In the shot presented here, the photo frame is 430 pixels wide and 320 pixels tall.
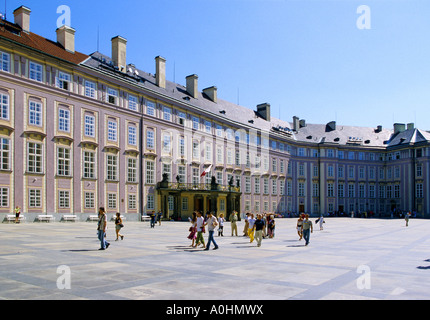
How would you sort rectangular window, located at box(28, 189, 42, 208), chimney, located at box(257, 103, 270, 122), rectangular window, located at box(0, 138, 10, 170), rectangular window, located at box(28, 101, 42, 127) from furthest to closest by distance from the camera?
chimney, located at box(257, 103, 270, 122), rectangular window, located at box(28, 101, 42, 127), rectangular window, located at box(28, 189, 42, 208), rectangular window, located at box(0, 138, 10, 170)

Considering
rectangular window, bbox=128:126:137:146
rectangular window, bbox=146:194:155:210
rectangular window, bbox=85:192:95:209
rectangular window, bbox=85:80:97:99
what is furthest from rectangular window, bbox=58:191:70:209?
rectangular window, bbox=146:194:155:210

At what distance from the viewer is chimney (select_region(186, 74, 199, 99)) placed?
6334 cm

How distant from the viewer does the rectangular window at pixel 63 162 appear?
40.2m

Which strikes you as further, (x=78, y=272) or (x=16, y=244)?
(x=16, y=244)

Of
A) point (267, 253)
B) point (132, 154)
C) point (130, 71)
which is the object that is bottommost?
point (267, 253)

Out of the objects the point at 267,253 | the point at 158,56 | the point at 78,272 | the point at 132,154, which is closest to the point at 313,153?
the point at 158,56

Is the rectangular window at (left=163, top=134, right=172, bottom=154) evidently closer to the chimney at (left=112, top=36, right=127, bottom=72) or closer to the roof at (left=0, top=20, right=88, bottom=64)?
the chimney at (left=112, top=36, right=127, bottom=72)

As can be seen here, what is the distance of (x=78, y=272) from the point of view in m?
12.2

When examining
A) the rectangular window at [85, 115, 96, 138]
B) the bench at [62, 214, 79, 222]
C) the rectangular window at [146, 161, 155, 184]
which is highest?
the rectangular window at [85, 115, 96, 138]

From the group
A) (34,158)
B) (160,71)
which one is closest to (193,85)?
(160,71)

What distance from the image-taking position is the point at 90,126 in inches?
1715

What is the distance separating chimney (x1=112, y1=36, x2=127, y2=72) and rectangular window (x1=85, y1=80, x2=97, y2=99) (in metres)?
6.37
